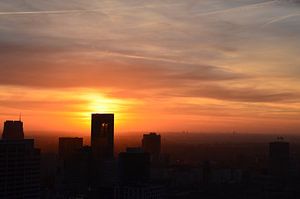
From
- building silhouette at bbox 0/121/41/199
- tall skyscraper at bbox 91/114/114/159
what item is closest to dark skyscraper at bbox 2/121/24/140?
tall skyscraper at bbox 91/114/114/159

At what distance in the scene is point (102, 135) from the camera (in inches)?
4535

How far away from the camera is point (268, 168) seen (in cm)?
13962

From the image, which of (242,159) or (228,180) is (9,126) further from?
(242,159)

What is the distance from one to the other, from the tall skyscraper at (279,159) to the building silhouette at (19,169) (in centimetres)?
8907

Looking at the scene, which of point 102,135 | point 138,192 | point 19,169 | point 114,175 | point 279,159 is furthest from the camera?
point 279,159

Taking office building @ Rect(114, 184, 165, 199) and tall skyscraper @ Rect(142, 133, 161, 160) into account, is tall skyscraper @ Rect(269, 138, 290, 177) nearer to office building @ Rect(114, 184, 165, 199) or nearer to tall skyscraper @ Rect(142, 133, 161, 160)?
tall skyscraper @ Rect(142, 133, 161, 160)

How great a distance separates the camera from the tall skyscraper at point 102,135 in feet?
368

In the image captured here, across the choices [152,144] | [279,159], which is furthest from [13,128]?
[279,159]

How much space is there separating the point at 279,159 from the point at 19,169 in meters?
102

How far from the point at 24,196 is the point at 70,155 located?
5616 cm

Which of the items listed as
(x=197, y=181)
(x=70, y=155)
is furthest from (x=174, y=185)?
(x=70, y=155)

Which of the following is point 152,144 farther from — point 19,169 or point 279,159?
point 19,169

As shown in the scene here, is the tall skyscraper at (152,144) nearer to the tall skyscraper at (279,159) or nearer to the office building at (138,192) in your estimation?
the tall skyscraper at (279,159)

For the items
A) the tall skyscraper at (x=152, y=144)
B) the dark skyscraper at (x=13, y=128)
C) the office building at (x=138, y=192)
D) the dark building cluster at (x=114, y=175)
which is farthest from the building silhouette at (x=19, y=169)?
the tall skyscraper at (x=152, y=144)
